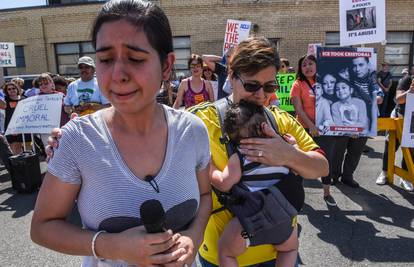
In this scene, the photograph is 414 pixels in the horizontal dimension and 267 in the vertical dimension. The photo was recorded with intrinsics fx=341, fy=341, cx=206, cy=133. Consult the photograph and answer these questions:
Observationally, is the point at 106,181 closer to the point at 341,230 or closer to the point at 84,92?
the point at 341,230

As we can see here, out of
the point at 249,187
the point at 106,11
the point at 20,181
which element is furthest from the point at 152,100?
the point at 20,181

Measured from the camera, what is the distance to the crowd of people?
3.54 feet

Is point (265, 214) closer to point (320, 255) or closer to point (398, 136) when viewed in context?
point (320, 255)

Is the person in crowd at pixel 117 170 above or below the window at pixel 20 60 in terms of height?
below

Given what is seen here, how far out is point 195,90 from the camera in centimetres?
605

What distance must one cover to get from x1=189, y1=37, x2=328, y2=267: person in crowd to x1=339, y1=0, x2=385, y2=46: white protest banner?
432 cm

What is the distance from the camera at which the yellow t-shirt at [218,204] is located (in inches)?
64.6

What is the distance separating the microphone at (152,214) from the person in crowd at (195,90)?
16.7 feet

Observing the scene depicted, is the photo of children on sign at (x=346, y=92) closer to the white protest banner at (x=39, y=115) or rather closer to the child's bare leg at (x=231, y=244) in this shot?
the child's bare leg at (x=231, y=244)

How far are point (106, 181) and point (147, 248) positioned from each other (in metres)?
0.26

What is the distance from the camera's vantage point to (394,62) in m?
18.2

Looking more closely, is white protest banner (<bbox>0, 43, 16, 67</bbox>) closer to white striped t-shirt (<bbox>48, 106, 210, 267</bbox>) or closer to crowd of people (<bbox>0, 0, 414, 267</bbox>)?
crowd of people (<bbox>0, 0, 414, 267</bbox>)

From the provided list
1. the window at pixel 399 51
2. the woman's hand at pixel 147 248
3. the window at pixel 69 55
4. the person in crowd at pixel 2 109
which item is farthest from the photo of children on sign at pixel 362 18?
the window at pixel 69 55

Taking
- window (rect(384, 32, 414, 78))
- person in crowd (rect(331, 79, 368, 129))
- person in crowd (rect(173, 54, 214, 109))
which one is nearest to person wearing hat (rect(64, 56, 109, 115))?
person in crowd (rect(173, 54, 214, 109))
